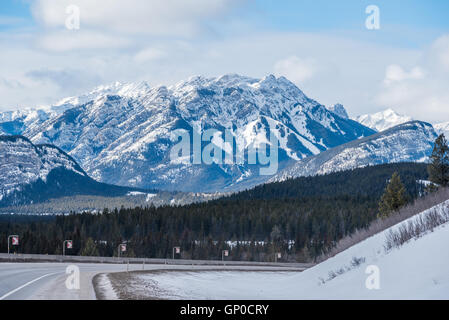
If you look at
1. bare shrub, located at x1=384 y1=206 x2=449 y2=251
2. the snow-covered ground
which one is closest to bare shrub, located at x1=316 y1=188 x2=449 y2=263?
the snow-covered ground

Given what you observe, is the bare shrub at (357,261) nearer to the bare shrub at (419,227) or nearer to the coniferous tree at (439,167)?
the bare shrub at (419,227)

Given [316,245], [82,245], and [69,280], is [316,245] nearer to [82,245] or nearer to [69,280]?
[82,245]

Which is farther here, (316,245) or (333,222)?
(333,222)

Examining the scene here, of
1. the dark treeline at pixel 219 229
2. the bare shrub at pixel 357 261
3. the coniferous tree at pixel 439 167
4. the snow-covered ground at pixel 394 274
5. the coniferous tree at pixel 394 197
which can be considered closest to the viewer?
the snow-covered ground at pixel 394 274

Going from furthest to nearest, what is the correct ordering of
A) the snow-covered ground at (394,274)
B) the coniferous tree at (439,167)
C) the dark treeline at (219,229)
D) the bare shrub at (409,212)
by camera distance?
1. the dark treeline at (219,229)
2. the coniferous tree at (439,167)
3. the bare shrub at (409,212)
4. the snow-covered ground at (394,274)

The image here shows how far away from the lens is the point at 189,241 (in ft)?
525

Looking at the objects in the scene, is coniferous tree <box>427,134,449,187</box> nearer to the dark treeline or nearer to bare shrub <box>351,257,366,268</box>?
bare shrub <box>351,257,366,268</box>

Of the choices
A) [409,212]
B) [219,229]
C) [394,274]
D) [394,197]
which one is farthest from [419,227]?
[219,229]

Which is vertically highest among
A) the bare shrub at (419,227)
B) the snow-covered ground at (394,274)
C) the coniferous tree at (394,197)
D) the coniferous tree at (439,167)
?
the coniferous tree at (439,167)

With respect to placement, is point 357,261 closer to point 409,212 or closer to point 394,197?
point 409,212

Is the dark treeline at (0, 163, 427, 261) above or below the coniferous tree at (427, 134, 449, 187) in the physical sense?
below

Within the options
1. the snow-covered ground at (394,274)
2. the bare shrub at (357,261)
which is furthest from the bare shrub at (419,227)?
the bare shrub at (357,261)
